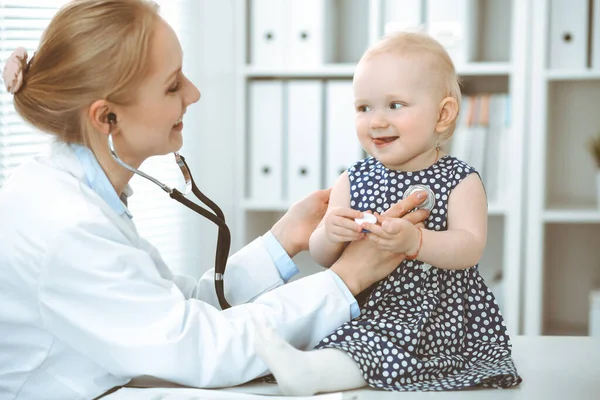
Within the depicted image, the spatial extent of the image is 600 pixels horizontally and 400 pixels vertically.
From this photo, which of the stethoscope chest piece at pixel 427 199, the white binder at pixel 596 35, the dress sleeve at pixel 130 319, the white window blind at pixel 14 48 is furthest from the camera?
the white binder at pixel 596 35

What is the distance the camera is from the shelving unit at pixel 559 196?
2629 millimetres

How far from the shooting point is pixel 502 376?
1116 mm

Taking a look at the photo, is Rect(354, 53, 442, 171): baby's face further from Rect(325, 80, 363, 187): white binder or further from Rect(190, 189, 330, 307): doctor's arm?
Rect(325, 80, 363, 187): white binder

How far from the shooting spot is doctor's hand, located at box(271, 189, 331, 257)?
58.6 inches

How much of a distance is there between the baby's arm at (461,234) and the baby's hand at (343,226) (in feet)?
0.27

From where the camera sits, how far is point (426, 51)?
1303 mm

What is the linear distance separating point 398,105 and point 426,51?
0.10m

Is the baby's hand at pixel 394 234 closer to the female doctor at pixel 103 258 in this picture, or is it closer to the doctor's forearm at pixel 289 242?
the female doctor at pixel 103 258

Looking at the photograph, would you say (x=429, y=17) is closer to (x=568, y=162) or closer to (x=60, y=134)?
(x=568, y=162)

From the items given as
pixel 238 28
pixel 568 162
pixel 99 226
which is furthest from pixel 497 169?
pixel 99 226

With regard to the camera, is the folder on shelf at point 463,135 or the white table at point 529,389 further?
the folder on shelf at point 463,135

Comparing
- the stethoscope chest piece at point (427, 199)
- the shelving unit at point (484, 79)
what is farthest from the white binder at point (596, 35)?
the stethoscope chest piece at point (427, 199)

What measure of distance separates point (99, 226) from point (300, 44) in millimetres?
1770

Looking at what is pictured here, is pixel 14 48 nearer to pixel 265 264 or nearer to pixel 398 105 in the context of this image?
pixel 265 264
